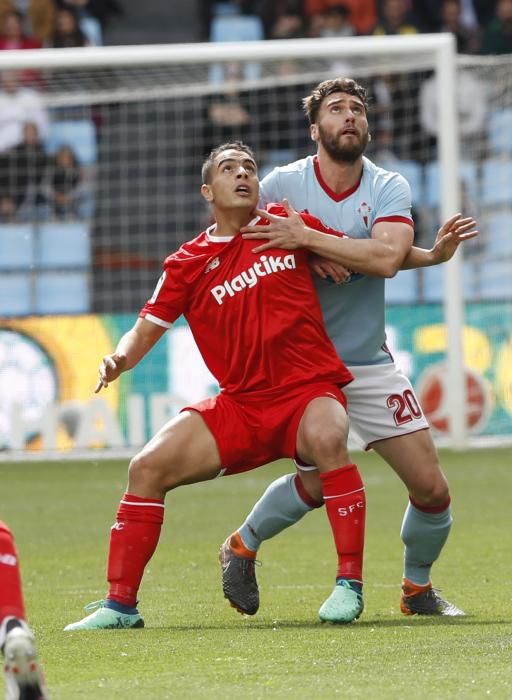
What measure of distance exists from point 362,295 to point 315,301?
1.26ft

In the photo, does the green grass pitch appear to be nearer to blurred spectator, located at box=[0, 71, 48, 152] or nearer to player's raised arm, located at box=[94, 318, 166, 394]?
player's raised arm, located at box=[94, 318, 166, 394]

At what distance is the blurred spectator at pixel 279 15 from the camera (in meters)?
19.4

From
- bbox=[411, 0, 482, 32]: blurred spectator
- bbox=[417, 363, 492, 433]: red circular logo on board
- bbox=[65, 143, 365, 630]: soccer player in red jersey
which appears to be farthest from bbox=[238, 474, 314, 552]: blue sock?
bbox=[411, 0, 482, 32]: blurred spectator

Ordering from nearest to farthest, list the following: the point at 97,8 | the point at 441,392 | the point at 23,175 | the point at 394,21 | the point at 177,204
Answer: the point at 441,392 < the point at 23,175 < the point at 177,204 < the point at 394,21 < the point at 97,8

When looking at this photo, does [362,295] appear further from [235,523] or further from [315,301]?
[235,523]

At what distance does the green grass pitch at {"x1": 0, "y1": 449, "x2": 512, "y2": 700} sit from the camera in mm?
4723

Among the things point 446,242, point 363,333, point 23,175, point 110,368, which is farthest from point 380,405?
point 23,175

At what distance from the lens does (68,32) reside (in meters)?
18.6

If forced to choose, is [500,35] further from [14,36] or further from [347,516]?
[347,516]

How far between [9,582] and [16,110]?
13594 millimetres

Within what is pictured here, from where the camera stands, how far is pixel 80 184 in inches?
678

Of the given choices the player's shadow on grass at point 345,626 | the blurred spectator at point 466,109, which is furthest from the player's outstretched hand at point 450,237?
the blurred spectator at point 466,109

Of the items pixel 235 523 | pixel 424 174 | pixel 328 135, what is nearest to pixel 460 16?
pixel 424 174

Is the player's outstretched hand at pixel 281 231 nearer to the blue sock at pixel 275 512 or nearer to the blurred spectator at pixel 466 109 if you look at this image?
the blue sock at pixel 275 512
